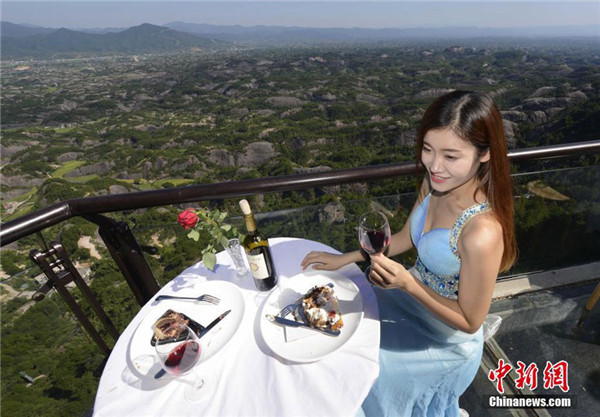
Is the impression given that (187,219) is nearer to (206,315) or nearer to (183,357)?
(206,315)

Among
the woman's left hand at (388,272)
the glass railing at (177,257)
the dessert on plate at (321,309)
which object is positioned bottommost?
the glass railing at (177,257)

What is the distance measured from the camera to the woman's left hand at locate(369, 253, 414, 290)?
1386 millimetres

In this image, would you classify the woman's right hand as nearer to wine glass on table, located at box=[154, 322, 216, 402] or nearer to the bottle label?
the bottle label

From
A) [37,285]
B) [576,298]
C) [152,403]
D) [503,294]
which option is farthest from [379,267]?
[576,298]

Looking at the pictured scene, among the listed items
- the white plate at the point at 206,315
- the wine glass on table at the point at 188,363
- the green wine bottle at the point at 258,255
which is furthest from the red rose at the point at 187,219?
the wine glass on table at the point at 188,363

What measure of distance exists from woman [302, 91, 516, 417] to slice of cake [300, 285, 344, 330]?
23 cm

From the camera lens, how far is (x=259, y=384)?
121 centimetres

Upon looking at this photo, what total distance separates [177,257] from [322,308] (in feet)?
4.50

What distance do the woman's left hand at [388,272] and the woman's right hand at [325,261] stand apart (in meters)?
0.36

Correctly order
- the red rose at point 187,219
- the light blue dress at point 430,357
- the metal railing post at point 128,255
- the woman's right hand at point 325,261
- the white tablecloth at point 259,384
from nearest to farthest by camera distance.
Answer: the white tablecloth at point 259,384
the red rose at point 187,219
the light blue dress at point 430,357
the woman's right hand at point 325,261
the metal railing post at point 128,255

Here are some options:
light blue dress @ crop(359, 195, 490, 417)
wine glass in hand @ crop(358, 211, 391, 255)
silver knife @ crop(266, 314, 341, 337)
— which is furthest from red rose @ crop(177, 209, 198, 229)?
light blue dress @ crop(359, 195, 490, 417)

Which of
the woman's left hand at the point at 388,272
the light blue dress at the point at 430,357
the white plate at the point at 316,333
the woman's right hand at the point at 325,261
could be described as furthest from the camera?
the woman's right hand at the point at 325,261

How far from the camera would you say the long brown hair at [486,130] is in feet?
4.56

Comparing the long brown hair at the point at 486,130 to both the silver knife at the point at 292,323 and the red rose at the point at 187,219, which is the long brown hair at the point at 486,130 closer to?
the silver knife at the point at 292,323
